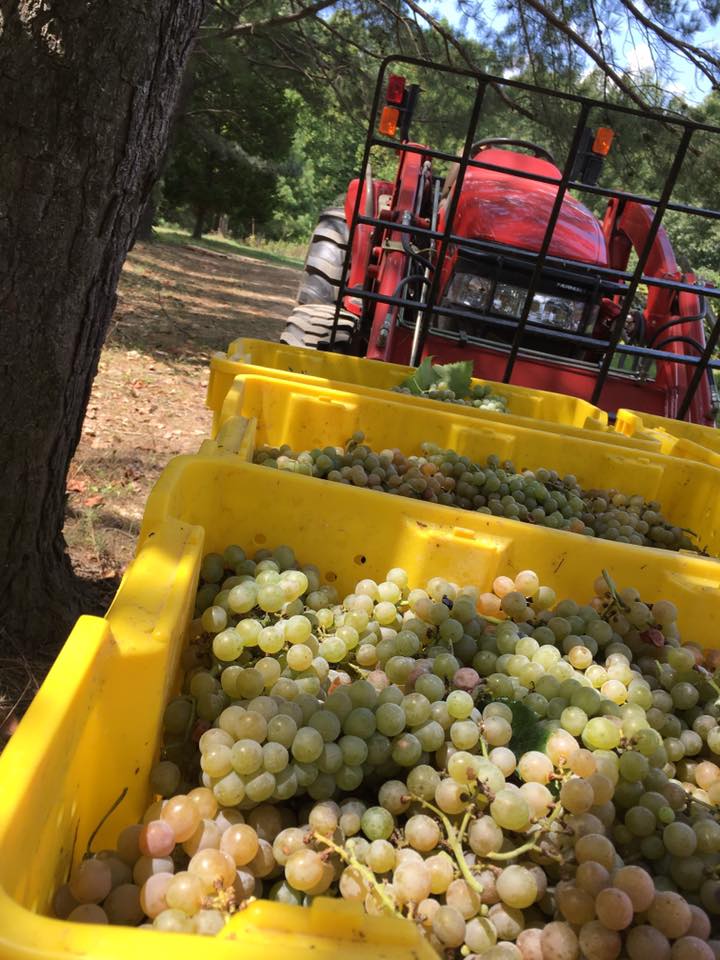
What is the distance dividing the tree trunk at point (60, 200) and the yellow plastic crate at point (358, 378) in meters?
0.38

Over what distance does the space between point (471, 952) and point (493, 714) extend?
0.29m

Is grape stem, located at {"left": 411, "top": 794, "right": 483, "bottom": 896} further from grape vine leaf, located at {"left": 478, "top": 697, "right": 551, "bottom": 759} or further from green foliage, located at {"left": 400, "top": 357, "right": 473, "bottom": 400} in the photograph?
green foliage, located at {"left": 400, "top": 357, "right": 473, "bottom": 400}

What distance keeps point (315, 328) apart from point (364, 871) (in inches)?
141

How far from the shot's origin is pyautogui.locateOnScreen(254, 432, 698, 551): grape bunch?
1664 millimetres

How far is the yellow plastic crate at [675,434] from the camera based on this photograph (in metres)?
2.26

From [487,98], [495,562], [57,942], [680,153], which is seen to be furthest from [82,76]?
[487,98]

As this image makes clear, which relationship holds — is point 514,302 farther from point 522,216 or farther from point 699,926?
point 699,926

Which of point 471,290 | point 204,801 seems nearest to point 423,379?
point 471,290

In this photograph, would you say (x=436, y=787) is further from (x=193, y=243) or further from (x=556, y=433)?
(x=193, y=243)

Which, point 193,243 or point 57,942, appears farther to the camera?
point 193,243

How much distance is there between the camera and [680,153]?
2762 millimetres

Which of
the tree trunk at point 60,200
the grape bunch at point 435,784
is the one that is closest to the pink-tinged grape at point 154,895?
the grape bunch at point 435,784

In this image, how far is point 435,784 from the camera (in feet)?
2.98

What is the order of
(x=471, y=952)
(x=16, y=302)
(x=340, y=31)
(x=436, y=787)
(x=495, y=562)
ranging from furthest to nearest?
(x=340, y=31) < (x=16, y=302) < (x=495, y=562) < (x=436, y=787) < (x=471, y=952)
